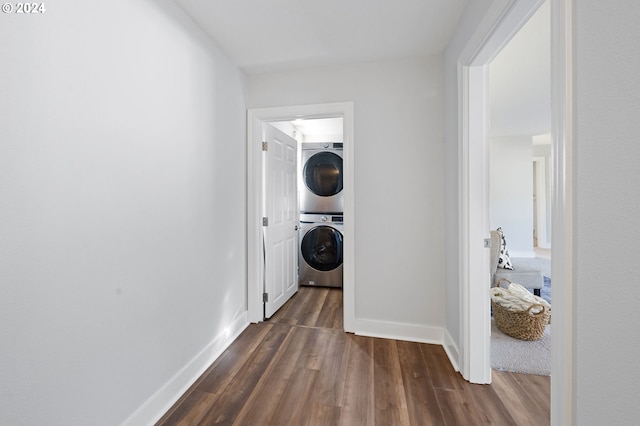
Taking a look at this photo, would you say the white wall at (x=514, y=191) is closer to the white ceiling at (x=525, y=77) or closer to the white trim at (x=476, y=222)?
the white ceiling at (x=525, y=77)

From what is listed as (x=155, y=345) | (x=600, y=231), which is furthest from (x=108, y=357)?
(x=600, y=231)

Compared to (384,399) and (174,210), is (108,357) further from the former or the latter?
(384,399)

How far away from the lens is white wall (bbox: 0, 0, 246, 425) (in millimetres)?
936

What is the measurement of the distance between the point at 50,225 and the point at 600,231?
1.78m

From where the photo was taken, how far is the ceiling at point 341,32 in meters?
1.68

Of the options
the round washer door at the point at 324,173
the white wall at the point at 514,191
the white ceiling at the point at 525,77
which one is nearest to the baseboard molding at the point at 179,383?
the round washer door at the point at 324,173

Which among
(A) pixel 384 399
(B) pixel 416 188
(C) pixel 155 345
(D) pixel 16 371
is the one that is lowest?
(A) pixel 384 399

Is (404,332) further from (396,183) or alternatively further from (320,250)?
(320,250)

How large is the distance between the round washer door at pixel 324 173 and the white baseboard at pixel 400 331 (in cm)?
192

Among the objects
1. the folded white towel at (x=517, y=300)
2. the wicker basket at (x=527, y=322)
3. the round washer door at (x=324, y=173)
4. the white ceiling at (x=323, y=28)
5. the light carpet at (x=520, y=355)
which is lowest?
the light carpet at (x=520, y=355)

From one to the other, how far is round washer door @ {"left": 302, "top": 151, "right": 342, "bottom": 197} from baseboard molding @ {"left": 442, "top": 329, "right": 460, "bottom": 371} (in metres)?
2.24

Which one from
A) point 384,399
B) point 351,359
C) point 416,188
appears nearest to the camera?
point 384,399

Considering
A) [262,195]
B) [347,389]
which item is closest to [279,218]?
[262,195]

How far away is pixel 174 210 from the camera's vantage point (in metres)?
1.65
